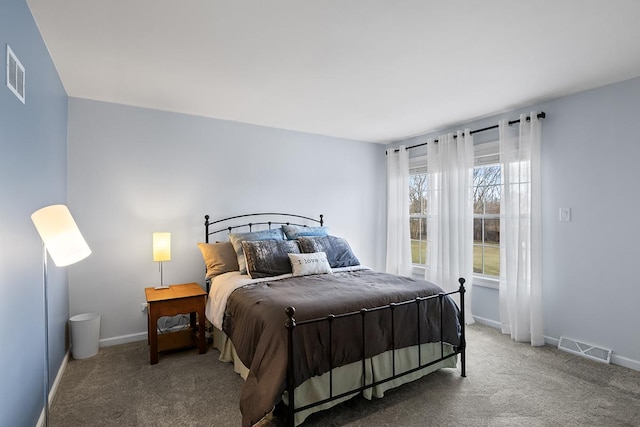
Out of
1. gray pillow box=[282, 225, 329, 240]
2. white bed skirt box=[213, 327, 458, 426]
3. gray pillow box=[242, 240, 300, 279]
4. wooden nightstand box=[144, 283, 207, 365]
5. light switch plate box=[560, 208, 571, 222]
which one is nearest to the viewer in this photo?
white bed skirt box=[213, 327, 458, 426]

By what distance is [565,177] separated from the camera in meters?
3.24

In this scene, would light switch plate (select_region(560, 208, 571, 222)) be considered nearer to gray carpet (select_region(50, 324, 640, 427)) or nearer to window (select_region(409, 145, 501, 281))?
window (select_region(409, 145, 501, 281))

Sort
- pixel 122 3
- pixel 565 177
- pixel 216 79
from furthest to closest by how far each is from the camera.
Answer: pixel 565 177 < pixel 216 79 < pixel 122 3

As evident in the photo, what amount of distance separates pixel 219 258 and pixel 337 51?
2.23 meters

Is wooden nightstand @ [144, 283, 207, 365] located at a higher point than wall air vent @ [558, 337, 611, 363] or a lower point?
higher

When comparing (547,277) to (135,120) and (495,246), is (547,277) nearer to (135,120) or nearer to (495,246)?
(495,246)

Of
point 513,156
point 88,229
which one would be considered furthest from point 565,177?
point 88,229

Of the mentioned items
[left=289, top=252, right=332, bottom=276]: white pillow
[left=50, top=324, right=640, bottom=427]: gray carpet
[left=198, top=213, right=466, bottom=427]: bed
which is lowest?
[left=50, top=324, right=640, bottom=427]: gray carpet

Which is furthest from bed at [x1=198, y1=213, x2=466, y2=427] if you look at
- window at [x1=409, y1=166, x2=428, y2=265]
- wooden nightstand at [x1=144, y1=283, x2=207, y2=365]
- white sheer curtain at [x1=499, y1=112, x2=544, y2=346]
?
window at [x1=409, y1=166, x2=428, y2=265]

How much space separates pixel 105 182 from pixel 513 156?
423 centimetres

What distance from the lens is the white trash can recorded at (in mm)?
2965

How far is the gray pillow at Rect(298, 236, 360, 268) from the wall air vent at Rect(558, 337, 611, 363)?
2133 mm

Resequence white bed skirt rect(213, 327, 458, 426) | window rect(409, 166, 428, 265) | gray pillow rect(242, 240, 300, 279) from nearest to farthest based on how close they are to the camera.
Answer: white bed skirt rect(213, 327, 458, 426)
gray pillow rect(242, 240, 300, 279)
window rect(409, 166, 428, 265)

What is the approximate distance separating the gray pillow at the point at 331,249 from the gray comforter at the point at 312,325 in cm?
54
